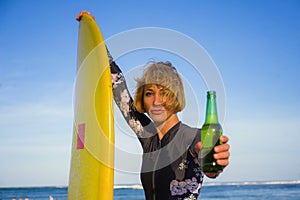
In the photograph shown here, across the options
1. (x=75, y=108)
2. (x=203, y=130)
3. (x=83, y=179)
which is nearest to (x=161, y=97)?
(x=203, y=130)

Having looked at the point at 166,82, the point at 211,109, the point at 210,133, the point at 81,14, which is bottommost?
the point at 210,133

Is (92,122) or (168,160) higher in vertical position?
(92,122)

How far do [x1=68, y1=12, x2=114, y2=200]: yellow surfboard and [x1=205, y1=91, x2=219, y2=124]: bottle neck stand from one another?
86cm

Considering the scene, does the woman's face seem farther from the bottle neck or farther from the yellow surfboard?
the bottle neck

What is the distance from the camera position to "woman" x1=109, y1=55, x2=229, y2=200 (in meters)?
2.61

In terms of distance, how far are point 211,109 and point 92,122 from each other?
1.21m

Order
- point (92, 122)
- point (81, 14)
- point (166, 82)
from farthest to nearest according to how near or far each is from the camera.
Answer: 1. point (81, 14)
2. point (92, 122)
3. point (166, 82)

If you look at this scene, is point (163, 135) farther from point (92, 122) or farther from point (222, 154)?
point (222, 154)

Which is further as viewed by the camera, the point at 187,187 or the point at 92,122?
the point at 92,122

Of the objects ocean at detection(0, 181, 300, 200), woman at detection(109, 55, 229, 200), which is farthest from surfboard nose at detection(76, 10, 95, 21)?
ocean at detection(0, 181, 300, 200)

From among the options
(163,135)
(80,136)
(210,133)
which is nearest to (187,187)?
(163,135)

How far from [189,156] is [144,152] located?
385 millimetres

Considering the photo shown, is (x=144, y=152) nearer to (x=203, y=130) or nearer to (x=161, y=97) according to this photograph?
(x=161, y=97)

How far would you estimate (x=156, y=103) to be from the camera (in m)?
2.78
